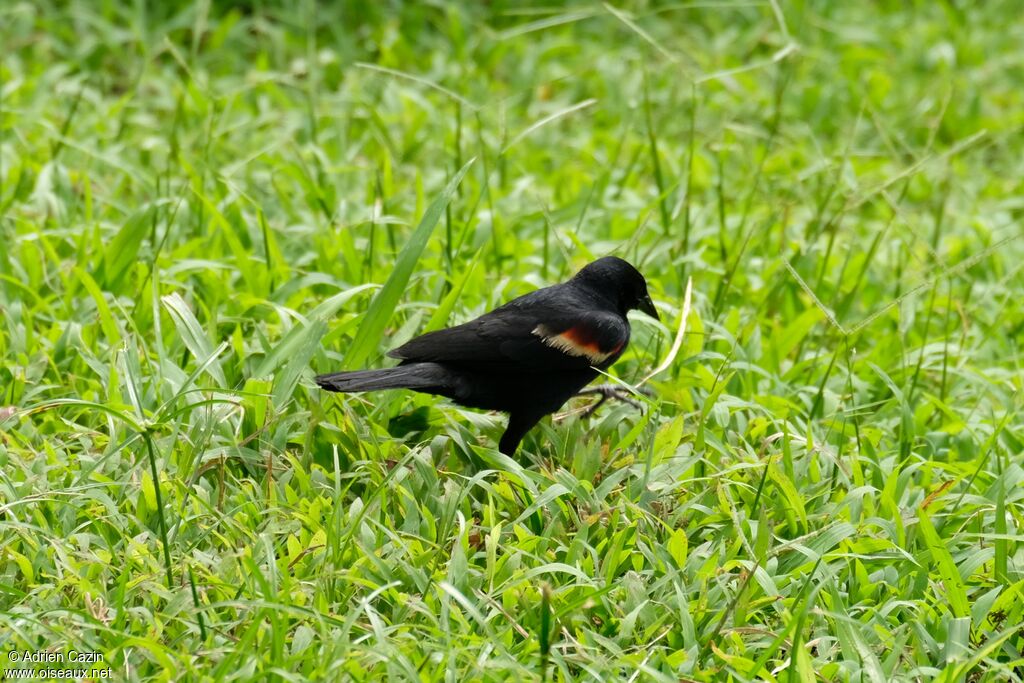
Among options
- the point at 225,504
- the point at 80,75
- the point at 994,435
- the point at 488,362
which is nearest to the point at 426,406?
the point at 488,362

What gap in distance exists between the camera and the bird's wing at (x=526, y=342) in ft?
12.0

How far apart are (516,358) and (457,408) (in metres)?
0.51

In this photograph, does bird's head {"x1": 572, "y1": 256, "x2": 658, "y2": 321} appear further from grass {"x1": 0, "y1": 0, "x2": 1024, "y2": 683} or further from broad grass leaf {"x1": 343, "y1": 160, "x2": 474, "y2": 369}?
broad grass leaf {"x1": 343, "y1": 160, "x2": 474, "y2": 369}

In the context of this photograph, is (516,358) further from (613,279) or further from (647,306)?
(647,306)

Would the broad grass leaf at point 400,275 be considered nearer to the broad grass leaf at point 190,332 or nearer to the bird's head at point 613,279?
the broad grass leaf at point 190,332

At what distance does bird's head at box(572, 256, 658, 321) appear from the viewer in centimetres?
410

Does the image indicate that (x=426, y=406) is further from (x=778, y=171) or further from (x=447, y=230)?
(x=778, y=171)

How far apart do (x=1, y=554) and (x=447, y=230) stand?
1.99 m

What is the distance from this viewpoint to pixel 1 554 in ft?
10.0

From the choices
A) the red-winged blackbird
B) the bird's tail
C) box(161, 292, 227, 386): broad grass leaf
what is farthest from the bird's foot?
box(161, 292, 227, 386): broad grass leaf

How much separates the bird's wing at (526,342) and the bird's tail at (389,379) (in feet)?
0.16

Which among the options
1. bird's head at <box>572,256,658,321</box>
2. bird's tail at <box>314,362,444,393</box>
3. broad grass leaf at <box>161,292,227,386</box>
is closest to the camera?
bird's tail at <box>314,362,444,393</box>

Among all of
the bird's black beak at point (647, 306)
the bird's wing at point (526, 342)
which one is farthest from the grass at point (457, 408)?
the bird's wing at point (526, 342)

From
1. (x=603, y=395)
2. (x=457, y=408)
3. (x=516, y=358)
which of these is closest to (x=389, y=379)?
(x=516, y=358)
